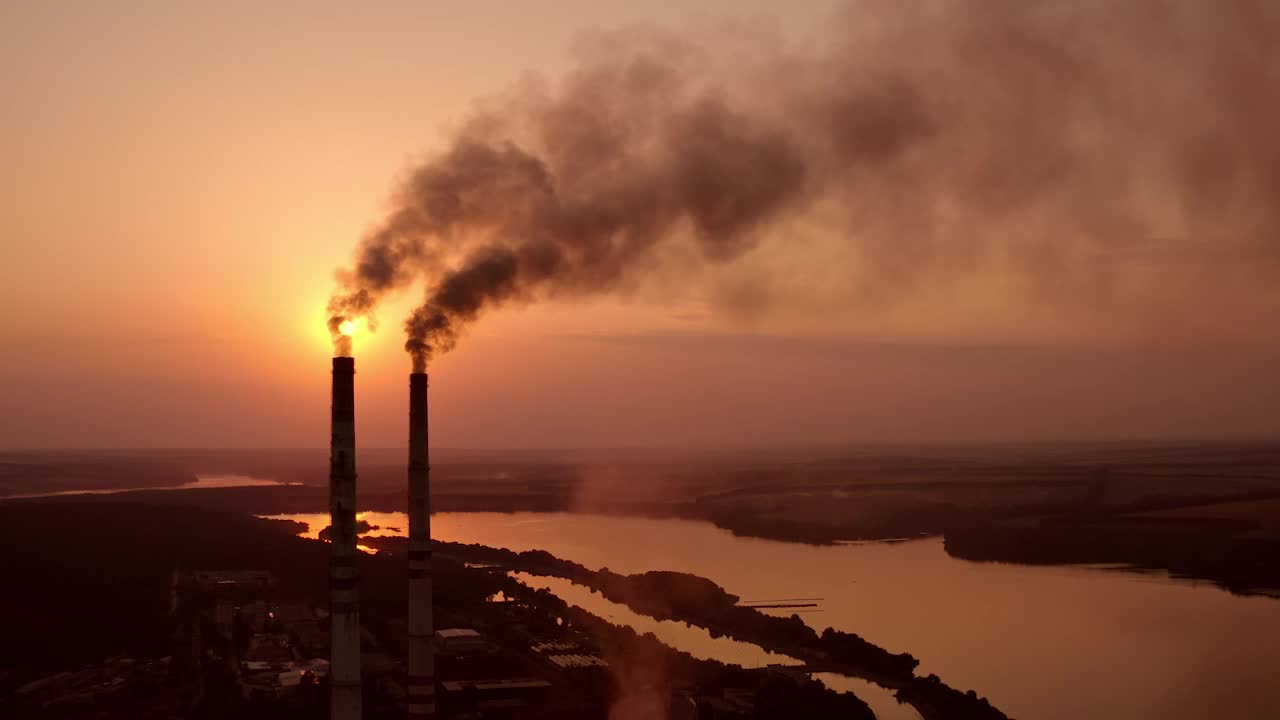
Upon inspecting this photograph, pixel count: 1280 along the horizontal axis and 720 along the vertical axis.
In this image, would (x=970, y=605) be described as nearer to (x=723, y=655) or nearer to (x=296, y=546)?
(x=723, y=655)

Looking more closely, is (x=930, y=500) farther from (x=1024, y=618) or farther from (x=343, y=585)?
(x=343, y=585)

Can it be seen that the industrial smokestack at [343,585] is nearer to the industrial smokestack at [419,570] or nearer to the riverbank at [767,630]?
the industrial smokestack at [419,570]

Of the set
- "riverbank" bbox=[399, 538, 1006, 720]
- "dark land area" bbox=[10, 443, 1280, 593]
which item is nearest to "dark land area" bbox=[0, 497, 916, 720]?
"riverbank" bbox=[399, 538, 1006, 720]

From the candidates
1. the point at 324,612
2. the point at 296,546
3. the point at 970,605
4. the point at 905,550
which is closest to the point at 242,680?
the point at 324,612

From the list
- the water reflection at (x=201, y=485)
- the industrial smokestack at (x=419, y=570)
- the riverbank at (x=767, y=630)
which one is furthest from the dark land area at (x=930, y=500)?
the industrial smokestack at (x=419, y=570)

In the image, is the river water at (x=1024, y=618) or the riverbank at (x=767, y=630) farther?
the river water at (x=1024, y=618)

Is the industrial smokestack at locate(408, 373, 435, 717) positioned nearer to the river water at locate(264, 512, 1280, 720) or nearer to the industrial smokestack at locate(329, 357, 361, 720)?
the industrial smokestack at locate(329, 357, 361, 720)
